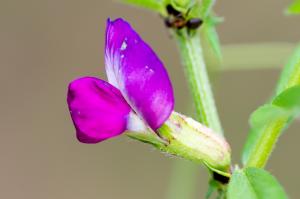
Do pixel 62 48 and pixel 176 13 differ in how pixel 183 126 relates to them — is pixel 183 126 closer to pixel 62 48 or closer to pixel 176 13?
→ pixel 176 13

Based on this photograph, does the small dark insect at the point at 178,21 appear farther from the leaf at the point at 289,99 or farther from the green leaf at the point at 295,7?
the leaf at the point at 289,99

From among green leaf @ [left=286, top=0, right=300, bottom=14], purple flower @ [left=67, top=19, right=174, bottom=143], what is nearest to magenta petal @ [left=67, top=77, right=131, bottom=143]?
purple flower @ [left=67, top=19, right=174, bottom=143]

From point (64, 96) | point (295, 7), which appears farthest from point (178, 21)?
point (64, 96)

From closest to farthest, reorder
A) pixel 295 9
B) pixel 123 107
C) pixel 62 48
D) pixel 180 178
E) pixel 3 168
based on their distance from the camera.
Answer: pixel 123 107
pixel 295 9
pixel 180 178
pixel 3 168
pixel 62 48

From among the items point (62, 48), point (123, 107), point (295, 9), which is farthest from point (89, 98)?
point (62, 48)

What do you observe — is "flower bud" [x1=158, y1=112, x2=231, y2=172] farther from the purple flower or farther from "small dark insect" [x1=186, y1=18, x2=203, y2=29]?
"small dark insect" [x1=186, y1=18, x2=203, y2=29]

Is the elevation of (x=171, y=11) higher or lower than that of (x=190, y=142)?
higher

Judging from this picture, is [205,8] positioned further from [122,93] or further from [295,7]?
[122,93]
